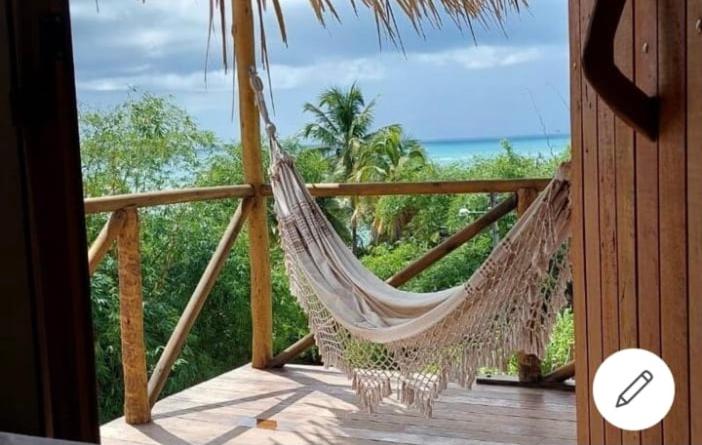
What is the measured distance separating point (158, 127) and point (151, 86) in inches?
25.9

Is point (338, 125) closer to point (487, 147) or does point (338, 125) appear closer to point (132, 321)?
point (487, 147)

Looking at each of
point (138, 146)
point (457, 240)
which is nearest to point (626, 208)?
point (457, 240)

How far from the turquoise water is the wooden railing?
883 centimetres

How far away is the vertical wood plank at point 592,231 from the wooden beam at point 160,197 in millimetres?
1624

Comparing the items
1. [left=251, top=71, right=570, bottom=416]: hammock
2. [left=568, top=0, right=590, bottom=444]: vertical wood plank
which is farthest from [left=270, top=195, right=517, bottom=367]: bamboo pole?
[left=568, top=0, right=590, bottom=444]: vertical wood plank

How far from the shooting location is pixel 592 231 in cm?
96

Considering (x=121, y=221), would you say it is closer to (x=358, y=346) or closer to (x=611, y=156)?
(x=358, y=346)

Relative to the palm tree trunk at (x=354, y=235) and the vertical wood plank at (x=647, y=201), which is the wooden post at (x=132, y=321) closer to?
the vertical wood plank at (x=647, y=201)

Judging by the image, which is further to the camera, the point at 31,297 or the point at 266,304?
the point at 266,304

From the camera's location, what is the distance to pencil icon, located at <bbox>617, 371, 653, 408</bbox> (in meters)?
0.74

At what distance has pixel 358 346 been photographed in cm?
238

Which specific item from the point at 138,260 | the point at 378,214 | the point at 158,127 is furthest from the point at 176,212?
the point at 138,260

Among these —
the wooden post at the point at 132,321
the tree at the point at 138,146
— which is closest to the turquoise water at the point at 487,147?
the tree at the point at 138,146

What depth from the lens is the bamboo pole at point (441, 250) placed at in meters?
2.76
